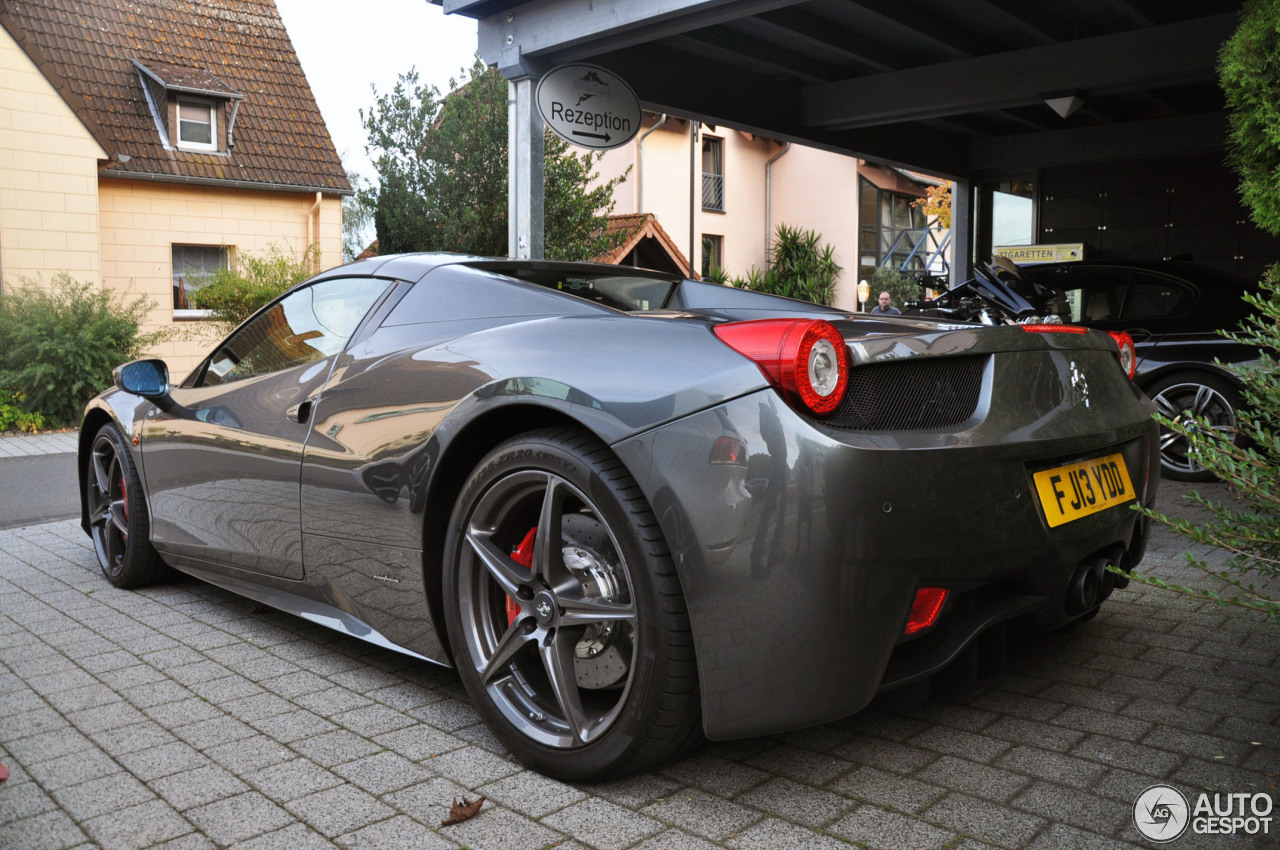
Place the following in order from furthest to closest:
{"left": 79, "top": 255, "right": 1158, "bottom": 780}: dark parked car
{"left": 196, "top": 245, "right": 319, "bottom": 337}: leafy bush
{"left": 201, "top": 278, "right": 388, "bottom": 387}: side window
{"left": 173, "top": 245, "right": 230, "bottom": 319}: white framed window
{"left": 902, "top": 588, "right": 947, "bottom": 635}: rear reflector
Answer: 1. {"left": 173, "top": 245, "right": 230, "bottom": 319}: white framed window
2. {"left": 196, "top": 245, "right": 319, "bottom": 337}: leafy bush
3. {"left": 201, "top": 278, "right": 388, "bottom": 387}: side window
4. {"left": 902, "top": 588, "right": 947, "bottom": 635}: rear reflector
5. {"left": 79, "top": 255, "right": 1158, "bottom": 780}: dark parked car

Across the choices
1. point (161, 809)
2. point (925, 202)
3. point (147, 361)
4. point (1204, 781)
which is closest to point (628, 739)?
point (161, 809)

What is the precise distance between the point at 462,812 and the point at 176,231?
776 inches

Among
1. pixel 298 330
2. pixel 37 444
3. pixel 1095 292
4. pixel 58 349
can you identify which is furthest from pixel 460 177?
pixel 298 330

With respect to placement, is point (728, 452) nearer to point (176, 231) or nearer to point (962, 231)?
point (962, 231)

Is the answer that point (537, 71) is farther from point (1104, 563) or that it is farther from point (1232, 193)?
point (1232, 193)

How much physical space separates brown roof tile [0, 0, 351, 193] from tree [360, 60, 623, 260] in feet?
4.11

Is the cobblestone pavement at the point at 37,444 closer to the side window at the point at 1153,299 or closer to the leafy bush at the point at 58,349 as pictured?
the leafy bush at the point at 58,349

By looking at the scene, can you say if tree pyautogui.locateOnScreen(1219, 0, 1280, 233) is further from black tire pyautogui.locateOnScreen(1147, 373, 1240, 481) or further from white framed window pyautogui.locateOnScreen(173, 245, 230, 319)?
white framed window pyautogui.locateOnScreen(173, 245, 230, 319)

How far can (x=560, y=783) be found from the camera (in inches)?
94.2

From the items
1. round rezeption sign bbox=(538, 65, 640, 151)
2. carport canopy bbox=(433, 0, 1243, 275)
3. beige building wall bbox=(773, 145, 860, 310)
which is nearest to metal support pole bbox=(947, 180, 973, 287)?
carport canopy bbox=(433, 0, 1243, 275)

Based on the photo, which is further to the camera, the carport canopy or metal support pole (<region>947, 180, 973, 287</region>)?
metal support pole (<region>947, 180, 973, 287</region>)

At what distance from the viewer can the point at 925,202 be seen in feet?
120

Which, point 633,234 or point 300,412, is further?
point 633,234

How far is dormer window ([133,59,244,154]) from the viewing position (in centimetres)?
1934
